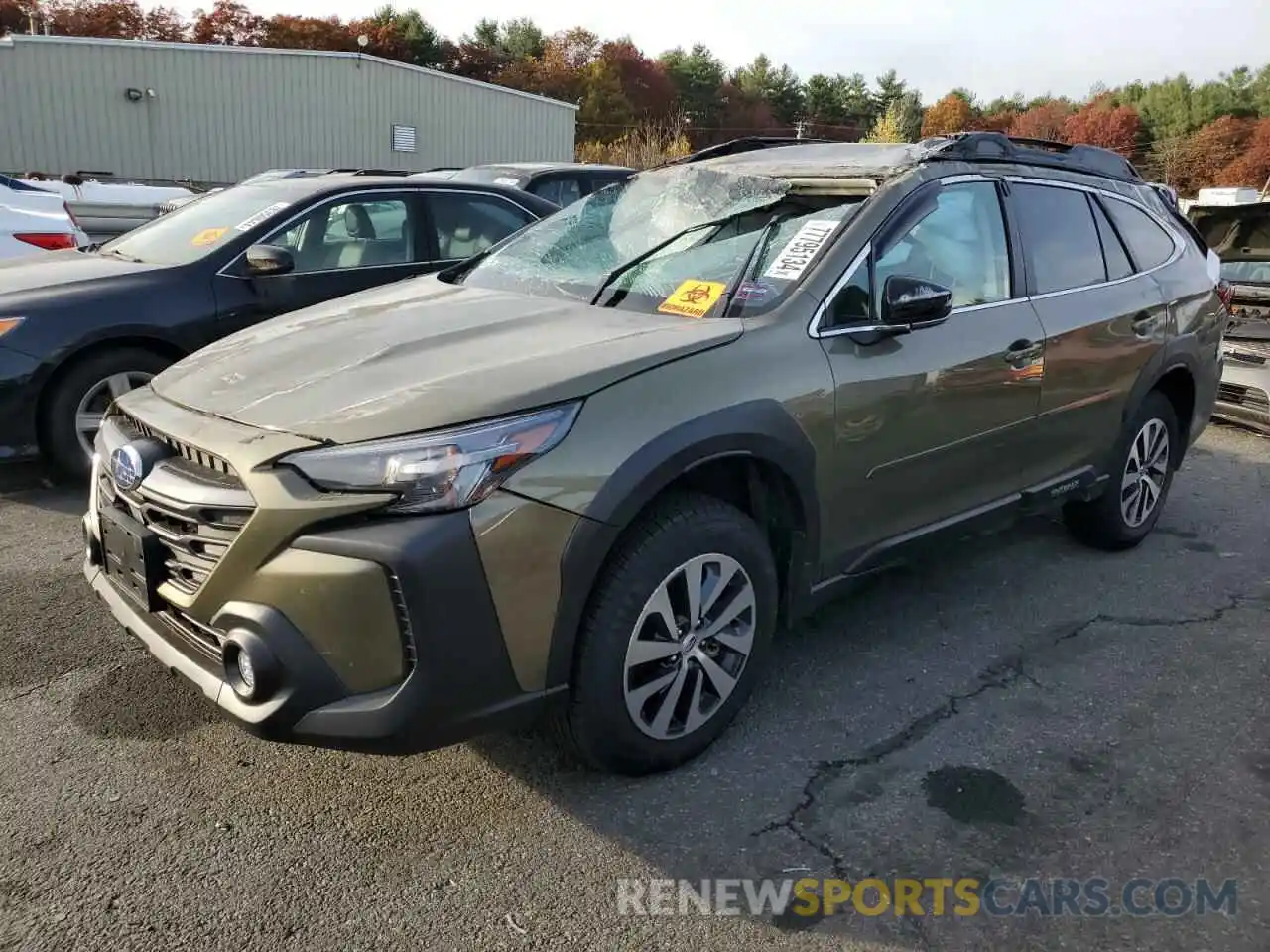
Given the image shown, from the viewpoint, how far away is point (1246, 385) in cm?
698

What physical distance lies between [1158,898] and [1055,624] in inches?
66.7

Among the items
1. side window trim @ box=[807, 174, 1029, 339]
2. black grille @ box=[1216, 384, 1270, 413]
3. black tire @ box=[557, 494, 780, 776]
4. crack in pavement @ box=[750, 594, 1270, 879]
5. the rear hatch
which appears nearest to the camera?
black tire @ box=[557, 494, 780, 776]

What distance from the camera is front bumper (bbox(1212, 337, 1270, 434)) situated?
691 centimetres

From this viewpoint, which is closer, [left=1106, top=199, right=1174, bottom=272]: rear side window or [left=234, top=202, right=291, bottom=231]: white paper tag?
[left=1106, top=199, right=1174, bottom=272]: rear side window

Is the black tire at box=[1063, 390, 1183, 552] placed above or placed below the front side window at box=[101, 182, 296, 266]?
below

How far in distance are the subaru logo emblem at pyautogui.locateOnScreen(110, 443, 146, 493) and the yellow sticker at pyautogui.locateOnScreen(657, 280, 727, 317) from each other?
1548 millimetres

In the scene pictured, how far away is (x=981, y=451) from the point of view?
144 inches

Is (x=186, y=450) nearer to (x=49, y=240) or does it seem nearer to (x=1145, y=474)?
(x=1145, y=474)

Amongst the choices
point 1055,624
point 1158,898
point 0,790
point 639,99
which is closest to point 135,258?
point 0,790

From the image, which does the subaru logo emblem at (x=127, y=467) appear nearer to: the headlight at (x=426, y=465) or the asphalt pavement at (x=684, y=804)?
the headlight at (x=426, y=465)

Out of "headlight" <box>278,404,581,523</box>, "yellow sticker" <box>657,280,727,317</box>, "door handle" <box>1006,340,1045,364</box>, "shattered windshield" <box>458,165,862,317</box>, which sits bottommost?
"headlight" <box>278,404,581,523</box>

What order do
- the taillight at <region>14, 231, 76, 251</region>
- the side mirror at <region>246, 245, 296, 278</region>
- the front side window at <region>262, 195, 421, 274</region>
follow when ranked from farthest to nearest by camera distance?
the taillight at <region>14, 231, 76, 251</region> → the front side window at <region>262, 195, 421, 274</region> → the side mirror at <region>246, 245, 296, 278</region>

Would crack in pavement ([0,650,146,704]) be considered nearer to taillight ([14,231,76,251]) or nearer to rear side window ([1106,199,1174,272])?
rear side window ([1106,199,1174,272])

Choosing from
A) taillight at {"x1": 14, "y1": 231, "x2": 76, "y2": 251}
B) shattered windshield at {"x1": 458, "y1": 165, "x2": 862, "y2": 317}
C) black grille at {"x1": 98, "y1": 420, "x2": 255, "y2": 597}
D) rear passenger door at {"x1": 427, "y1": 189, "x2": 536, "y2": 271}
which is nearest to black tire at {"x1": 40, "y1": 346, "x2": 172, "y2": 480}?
rear passenger door at {"x1": 427, "y1": 189, "x2": 536, "y2": 271}
